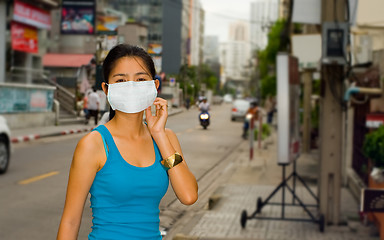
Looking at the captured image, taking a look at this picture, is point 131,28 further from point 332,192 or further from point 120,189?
point 332,192

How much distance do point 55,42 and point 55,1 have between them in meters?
0.36

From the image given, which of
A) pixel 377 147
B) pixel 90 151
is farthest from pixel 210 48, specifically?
pixel 377 147

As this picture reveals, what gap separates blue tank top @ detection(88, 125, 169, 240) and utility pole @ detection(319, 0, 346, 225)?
716 cm

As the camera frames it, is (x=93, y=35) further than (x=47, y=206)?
No

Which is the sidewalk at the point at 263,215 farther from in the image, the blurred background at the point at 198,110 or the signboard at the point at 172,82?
the signboard at the point at 172,82

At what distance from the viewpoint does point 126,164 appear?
2.12 meters

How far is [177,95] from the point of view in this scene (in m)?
3.05

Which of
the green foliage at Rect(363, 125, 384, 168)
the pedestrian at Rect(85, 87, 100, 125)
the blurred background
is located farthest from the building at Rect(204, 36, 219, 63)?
the green foliage at Rect(363, 125, 384, 168)

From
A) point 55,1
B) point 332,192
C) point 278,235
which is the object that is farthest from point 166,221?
point 332,192

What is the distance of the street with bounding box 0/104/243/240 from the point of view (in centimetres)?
304

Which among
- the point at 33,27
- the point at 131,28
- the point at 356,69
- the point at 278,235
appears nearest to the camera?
the point at 131,28

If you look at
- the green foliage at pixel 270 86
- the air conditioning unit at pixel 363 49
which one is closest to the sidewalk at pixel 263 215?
the air conditioning unit at pixel 363 49

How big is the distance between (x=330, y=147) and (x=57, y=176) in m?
4.34

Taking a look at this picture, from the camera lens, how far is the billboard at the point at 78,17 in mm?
3048
